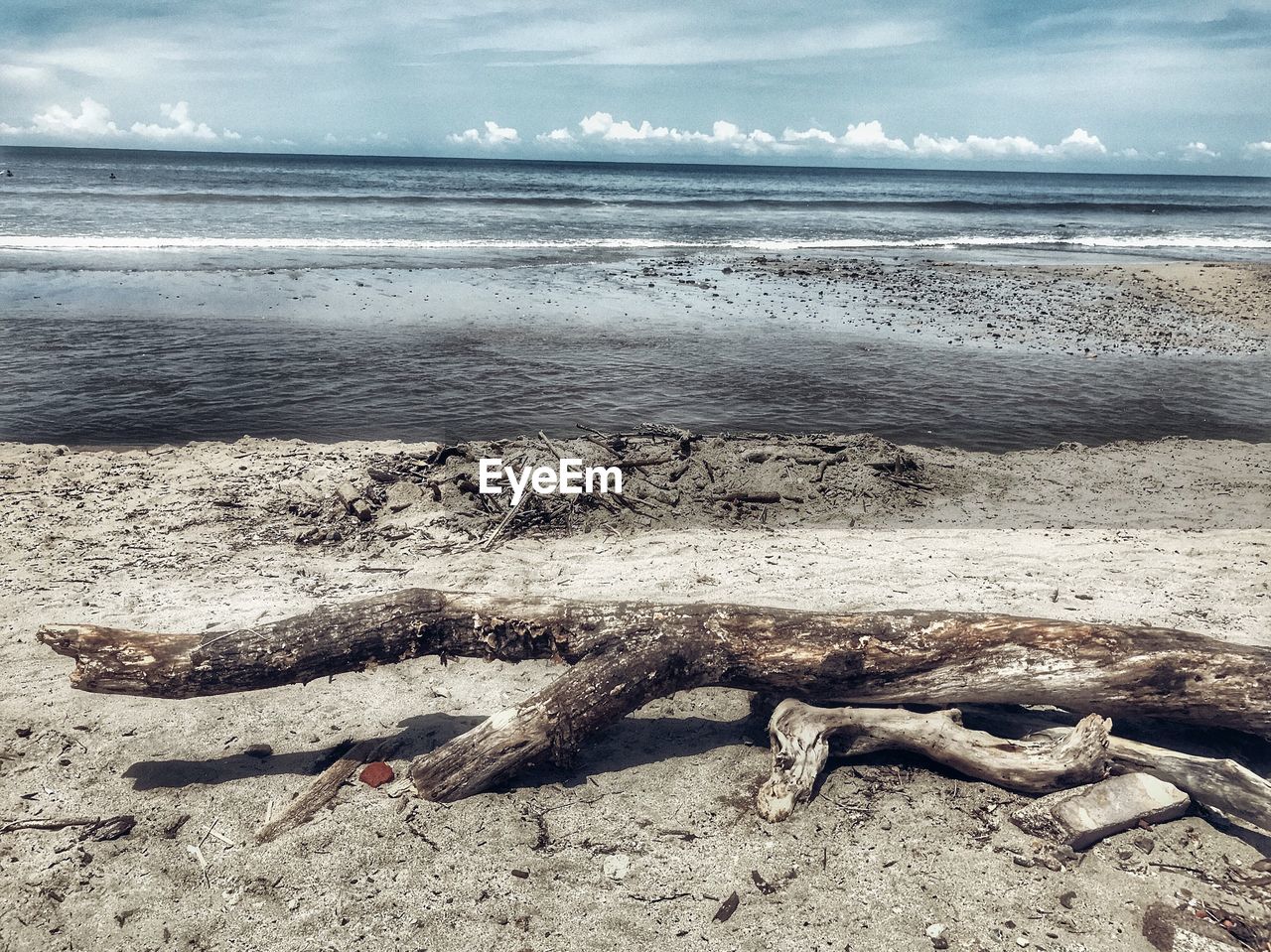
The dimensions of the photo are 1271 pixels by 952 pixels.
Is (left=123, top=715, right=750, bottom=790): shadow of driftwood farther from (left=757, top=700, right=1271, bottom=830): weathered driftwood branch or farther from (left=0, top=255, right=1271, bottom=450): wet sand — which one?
(left=0, top=255, right=1271, bottom=450): wet sand

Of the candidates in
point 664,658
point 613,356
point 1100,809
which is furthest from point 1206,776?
point 613,356

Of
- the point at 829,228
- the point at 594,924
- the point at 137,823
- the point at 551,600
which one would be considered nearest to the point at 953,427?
the point at 551,600

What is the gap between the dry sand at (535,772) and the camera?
4020 millimetres

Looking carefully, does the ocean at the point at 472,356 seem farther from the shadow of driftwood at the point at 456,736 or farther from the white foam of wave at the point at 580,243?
the shadow of driftwood at the point at 456,736

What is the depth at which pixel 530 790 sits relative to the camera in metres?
4.95

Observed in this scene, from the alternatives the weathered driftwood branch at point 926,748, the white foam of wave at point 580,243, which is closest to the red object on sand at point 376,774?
the weathered driftwood branch at point 926,748

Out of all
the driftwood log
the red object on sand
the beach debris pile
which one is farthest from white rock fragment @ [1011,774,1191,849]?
the beach debris pile

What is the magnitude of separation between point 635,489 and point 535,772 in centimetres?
476

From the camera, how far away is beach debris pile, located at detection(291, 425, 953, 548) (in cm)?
Result: 877

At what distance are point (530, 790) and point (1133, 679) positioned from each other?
151 inches

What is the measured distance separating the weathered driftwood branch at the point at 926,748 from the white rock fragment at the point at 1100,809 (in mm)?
105

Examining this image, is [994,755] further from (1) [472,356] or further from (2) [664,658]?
(1) [472,356]

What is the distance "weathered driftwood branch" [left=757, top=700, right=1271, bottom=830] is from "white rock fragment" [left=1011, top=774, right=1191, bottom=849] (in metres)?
0.09

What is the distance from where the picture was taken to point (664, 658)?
505 centimetres
